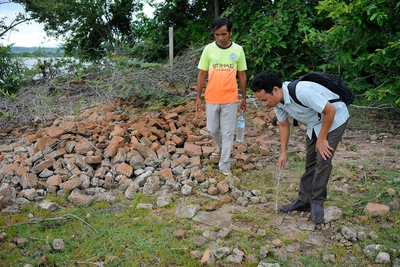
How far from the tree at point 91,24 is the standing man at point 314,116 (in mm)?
8372

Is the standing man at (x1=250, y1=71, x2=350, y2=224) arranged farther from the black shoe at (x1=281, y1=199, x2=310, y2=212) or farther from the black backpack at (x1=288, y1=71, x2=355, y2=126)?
the black shoe at (x1=281, y1=199, x2=310, y2=212)

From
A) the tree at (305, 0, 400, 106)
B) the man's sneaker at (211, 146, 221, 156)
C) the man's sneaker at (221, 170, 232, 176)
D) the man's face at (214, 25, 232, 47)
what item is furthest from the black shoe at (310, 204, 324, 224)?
the tree at (305, 0, 400, 106)

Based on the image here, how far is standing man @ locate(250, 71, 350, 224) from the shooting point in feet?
10.1

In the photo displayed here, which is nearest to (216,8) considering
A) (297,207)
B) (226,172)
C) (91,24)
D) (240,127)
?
(91,24)

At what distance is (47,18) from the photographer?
10547 millimetres

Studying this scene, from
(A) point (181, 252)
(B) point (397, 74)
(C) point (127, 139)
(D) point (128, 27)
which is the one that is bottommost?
(A) point (181, 252)

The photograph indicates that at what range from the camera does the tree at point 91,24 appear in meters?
11.0

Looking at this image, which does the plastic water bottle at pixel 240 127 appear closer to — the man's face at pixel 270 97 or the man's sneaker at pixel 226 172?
the man's sneaker at pixel 226 172

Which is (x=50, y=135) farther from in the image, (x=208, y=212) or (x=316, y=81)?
(x=316, y=81)

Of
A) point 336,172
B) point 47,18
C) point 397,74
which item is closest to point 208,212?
point 336,172

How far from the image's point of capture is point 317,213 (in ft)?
11.6

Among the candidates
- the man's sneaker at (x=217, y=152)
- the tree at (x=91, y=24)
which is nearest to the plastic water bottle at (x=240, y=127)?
the man's sneaker at (x=217, y=152)

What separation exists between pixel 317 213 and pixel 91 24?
10.2 meters

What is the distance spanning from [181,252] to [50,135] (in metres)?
2.99
